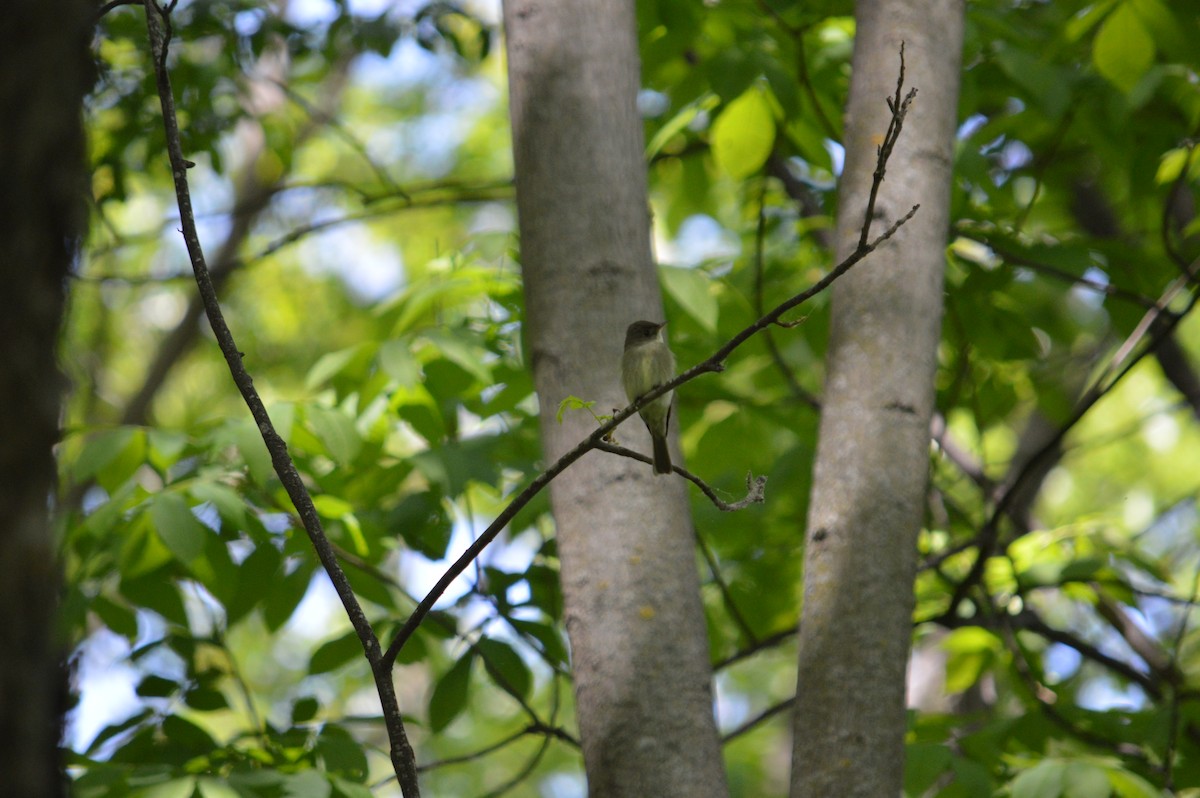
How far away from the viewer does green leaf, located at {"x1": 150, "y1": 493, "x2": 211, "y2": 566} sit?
2.83m

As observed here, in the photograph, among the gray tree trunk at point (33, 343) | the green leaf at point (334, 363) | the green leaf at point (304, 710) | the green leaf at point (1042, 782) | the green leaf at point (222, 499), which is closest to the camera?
the gray tree trunk at point (33, 343)

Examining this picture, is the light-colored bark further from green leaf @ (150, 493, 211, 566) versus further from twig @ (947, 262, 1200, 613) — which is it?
green leaf @ (150, 493, 211, 566)

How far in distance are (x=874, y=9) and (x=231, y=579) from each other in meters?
2.60

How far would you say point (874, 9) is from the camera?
3.01 m

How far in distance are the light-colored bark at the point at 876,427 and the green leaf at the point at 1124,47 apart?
86 cm

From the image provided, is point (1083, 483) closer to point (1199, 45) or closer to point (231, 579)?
point (1199, 45)

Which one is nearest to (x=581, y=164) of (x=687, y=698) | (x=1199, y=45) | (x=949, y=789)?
(x=687, y=698)

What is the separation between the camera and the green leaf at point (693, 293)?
3.23 meters

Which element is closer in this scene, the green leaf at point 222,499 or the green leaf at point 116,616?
the green leaf at point 222,499

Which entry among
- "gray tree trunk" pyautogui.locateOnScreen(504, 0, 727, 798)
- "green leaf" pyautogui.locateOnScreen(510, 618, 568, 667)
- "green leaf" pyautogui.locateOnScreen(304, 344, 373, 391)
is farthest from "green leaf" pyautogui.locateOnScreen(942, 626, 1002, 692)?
"green leaf" pyautogui.locateOnScreen(304, 344, 373, 391)

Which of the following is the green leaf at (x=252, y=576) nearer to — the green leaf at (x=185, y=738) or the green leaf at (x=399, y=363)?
the green leaf at (x=185, y=738)

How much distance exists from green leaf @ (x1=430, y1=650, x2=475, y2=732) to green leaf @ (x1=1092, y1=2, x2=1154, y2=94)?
2965 mm

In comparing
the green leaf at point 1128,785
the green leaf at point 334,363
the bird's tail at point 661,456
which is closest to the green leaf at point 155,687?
the green leaf at point 334,363

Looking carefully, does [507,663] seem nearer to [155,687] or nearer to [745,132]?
[155,687]
